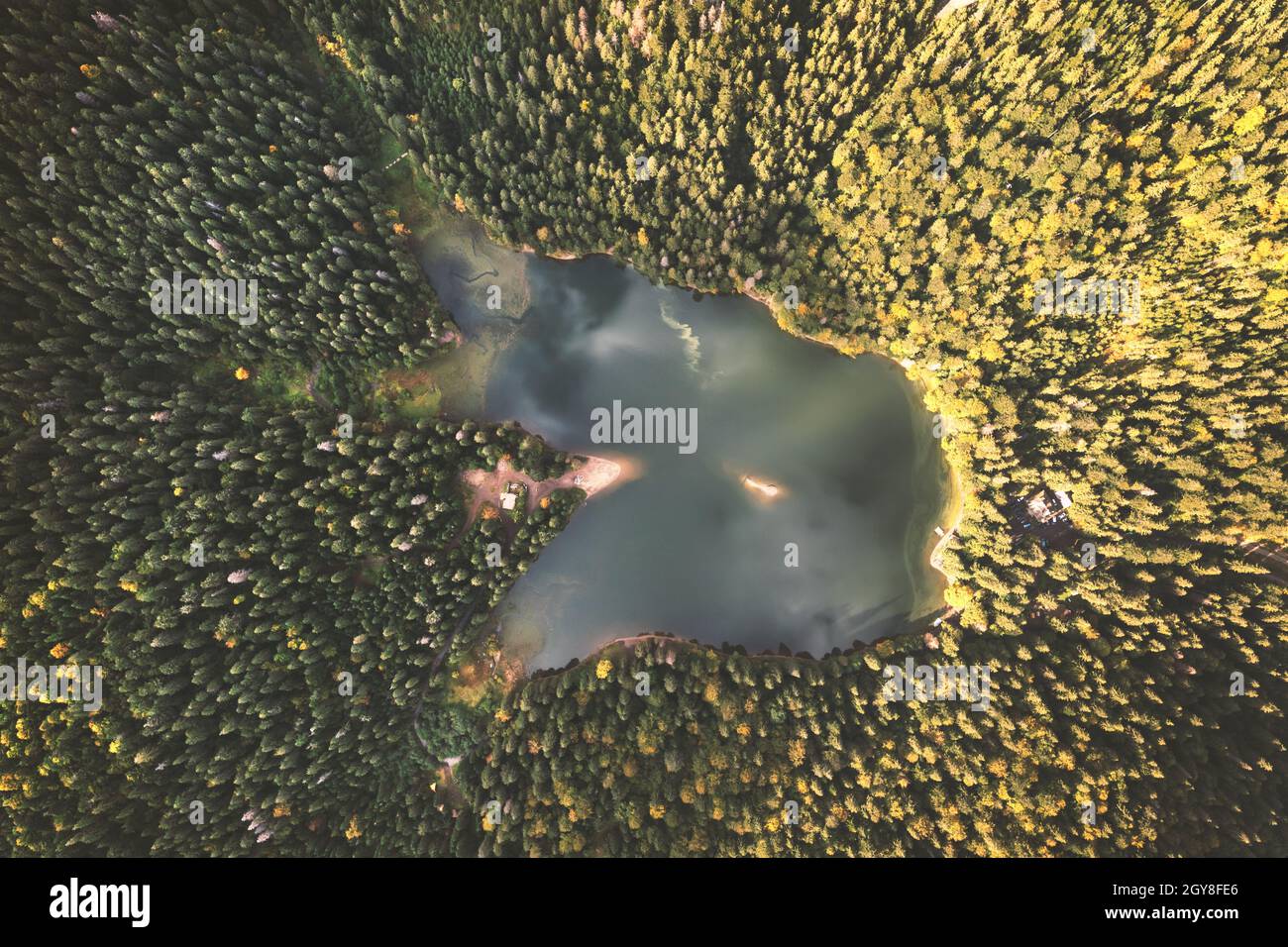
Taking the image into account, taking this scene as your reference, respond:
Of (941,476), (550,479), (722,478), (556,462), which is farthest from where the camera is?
(722,478)

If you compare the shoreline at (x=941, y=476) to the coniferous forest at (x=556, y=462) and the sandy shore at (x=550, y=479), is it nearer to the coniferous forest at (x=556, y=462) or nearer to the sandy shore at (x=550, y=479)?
the coniferous forest at (x=556, y=462)

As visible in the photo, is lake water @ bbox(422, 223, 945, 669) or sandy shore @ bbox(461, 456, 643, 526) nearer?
sandy shore @ bbox(461, 456, 643, 526)

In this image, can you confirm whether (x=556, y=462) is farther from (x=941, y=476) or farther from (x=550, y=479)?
(x=941, y=476)

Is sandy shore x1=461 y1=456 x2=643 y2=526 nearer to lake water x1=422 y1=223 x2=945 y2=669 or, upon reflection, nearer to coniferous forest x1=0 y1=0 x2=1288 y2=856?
lake water x1=422 y1=223 x2=945 y2=669

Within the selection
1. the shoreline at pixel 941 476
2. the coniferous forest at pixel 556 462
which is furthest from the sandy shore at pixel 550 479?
the shoreline at pixel 941 476

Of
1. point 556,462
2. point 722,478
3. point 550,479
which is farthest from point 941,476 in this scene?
point 550,479

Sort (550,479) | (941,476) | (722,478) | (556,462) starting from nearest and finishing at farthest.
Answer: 1. (556,462)
2. (550,479)
3. (941,476)
4. (722,478)

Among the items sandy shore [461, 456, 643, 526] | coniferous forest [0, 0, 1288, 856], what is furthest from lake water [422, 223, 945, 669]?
coniferous forest [0, 0, 1288, 856]
